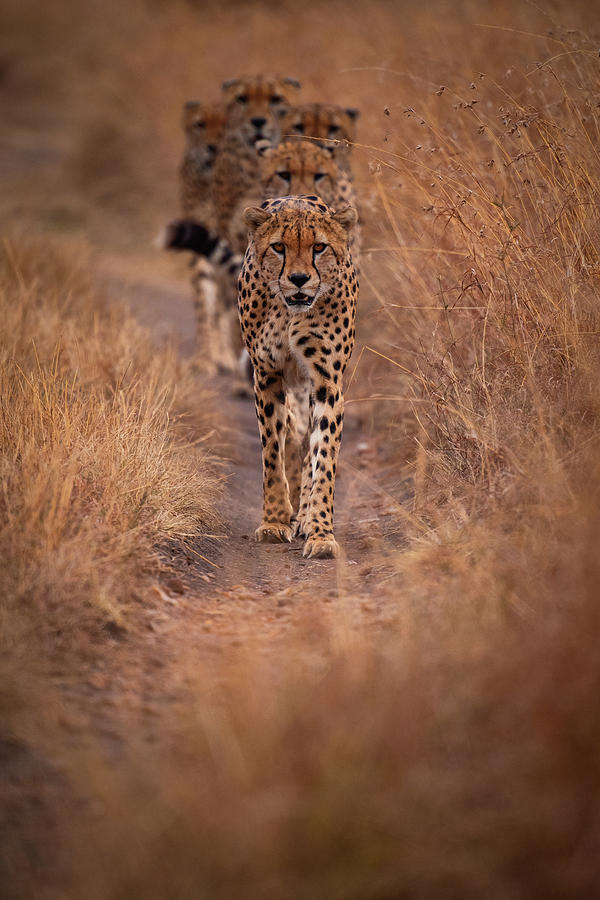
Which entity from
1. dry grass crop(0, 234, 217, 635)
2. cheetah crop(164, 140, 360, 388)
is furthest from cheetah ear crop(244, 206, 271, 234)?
cheetah crop(164, 140, 360, 388)

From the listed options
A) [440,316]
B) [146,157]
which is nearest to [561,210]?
[440,316]

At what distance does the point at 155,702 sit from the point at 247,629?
0.44m

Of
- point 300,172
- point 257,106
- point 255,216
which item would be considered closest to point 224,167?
point 257,106

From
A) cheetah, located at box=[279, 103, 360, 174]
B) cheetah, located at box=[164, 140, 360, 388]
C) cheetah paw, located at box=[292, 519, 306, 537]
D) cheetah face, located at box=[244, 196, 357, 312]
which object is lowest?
cheetah paw, located at box=[292, 519, 306, 537]

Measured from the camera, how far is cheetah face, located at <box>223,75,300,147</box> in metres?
6.23

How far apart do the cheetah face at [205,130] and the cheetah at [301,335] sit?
Answer: 3479 mm

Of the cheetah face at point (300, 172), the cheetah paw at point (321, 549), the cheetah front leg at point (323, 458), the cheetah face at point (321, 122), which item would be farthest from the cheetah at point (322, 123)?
the cheetah paw at point (321, 549)

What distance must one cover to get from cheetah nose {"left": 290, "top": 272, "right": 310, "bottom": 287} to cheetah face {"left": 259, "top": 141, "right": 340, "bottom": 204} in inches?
62.8

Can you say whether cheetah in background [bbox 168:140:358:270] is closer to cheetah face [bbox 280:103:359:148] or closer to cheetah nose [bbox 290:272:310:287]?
cheetah face [bbox 280:103:359:148]

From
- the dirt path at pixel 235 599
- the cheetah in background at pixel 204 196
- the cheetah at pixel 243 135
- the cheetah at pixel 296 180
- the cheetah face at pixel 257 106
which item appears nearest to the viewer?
the dirt path at pixel 235 599

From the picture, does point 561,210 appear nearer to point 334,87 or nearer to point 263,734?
point 263,734

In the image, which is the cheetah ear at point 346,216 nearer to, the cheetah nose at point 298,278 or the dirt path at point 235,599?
the cheetah nose at point 298,278

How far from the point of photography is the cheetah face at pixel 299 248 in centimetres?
332

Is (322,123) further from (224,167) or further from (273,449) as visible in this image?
(273,449)
